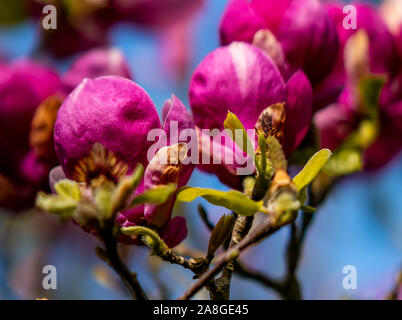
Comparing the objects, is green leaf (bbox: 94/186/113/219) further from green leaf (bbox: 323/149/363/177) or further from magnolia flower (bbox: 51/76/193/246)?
green leaf (bbox: 323/149/363/177)

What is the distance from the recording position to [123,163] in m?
0.48

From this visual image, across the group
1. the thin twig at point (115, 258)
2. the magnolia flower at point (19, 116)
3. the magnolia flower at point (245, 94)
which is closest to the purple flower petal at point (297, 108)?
the magnolia flower at point (245, 94)

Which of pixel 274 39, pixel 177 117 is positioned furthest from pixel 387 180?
pixel 177 117

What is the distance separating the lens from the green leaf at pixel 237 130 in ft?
1.57

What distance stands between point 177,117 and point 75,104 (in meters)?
0.09

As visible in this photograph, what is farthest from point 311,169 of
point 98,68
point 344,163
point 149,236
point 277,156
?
point 98,68

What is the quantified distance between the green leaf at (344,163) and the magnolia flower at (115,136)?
290mm

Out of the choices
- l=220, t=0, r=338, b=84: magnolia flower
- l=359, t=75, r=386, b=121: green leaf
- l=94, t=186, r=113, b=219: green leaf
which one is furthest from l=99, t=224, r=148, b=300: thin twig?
l=359, t=75, r=386, b=121: green leaf

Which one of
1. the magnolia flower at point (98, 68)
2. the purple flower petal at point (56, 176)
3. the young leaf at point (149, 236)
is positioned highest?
the magnolia flower at point (98, 68)

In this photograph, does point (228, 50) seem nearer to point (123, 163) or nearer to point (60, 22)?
point (123, 163)

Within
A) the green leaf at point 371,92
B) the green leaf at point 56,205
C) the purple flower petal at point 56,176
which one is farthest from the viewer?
the green leaf at point 371,92

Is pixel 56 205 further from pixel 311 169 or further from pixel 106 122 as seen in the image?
pixel 311 169

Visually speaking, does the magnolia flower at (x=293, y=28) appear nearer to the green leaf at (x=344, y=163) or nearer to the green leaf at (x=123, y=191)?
the green leaf at (x=344, y=163)

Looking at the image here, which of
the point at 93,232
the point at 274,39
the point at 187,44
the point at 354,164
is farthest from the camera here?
the point at 187,44
